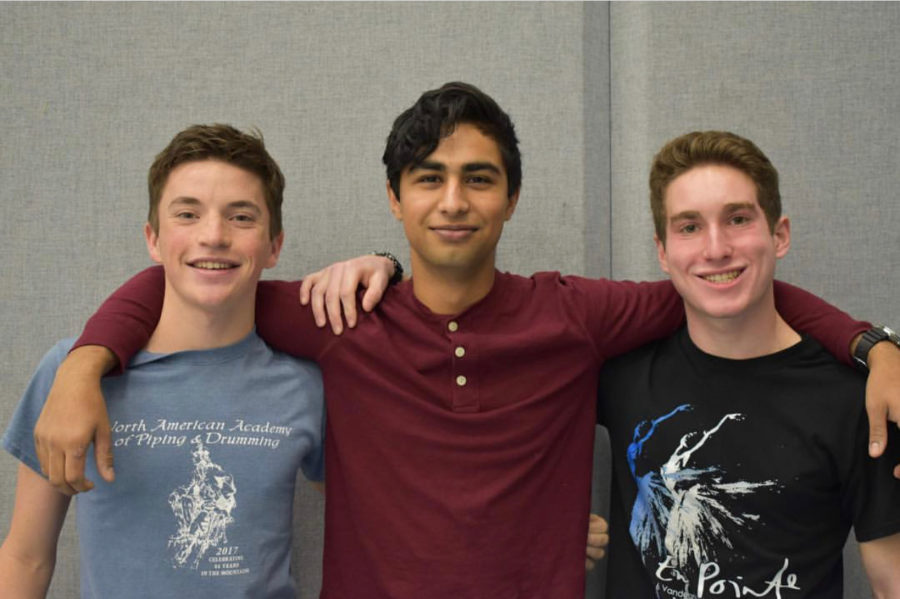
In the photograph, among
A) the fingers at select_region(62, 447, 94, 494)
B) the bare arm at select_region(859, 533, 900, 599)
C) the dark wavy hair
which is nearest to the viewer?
the fingers at select_region(62, 447, 94, 494)

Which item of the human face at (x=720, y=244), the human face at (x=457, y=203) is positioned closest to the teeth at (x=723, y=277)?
the human face at (x=720, y=244)

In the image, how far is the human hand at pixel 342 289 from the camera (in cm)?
130

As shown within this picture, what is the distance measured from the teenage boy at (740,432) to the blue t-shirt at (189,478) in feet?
2.13

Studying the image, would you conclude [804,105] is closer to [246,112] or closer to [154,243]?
[246,112]

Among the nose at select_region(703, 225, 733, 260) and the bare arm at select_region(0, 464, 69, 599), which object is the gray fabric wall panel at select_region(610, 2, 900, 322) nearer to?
the nose at select_region(703, 225, 733, 260)

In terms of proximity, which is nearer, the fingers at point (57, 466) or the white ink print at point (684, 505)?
the fingers at point (57, 466)

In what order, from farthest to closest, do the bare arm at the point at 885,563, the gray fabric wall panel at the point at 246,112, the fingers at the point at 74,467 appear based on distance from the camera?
the gray fabric wall panel at the point at 246,112
the bare arm at the point at 885,563
the fingers at the point at 74,467

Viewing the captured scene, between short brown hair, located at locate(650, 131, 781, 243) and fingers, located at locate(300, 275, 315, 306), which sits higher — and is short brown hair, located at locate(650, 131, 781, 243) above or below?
above

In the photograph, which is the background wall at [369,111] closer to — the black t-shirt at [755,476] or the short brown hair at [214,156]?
the short brown hair at [214,156]

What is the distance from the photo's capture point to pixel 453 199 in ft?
4.04

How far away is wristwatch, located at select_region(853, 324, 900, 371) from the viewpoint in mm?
1173

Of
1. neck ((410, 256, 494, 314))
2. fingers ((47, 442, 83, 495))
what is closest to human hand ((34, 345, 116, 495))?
fingers ((47, 442, 83, 495))

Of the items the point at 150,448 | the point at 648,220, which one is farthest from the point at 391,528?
the point at 648,220

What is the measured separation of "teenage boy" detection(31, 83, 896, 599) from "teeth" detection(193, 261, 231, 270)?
13 cm
